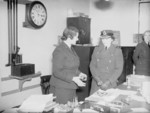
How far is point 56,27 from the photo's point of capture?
5547 millimetres

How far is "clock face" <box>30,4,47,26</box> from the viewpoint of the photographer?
4641mm

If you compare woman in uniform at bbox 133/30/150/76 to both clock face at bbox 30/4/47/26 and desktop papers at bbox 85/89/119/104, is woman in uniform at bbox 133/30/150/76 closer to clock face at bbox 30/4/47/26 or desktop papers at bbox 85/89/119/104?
clock face at bbox 30/4/47/26

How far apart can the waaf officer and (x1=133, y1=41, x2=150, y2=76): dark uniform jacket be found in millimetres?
1726

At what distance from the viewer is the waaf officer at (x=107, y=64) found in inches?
131

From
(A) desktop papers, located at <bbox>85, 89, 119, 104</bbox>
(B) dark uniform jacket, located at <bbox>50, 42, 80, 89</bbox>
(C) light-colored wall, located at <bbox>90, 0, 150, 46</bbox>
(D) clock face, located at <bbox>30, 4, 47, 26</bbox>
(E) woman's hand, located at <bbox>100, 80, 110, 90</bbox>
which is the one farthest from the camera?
(C) light-colored wall, located at <bbox>90, 0, 150, 46</bbox>

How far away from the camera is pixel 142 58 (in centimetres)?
502

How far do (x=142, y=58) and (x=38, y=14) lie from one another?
2.35 metres

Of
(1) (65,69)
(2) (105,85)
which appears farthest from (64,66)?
(2) (105,85)

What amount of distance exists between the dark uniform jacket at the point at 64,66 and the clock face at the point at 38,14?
196 cm

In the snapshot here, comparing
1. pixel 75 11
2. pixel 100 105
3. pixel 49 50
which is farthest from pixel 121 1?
pixel 100 105

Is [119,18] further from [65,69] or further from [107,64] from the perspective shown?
[65,69]

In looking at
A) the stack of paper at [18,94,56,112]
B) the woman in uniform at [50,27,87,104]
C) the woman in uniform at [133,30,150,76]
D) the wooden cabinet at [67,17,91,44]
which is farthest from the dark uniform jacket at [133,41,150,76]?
the stack of paper at [18,94,56,112]

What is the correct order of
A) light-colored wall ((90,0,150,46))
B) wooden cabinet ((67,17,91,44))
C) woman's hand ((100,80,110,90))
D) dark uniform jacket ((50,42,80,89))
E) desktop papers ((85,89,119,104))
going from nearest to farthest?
desktop papers ((85,89,119,104)) → dark uniform jacket ((50,42,80,89)) → woman's hand ((100,80,110,90)) → wooden cabinet ((67,17,91,44)) → light-colored wall ((90,0,150,46))

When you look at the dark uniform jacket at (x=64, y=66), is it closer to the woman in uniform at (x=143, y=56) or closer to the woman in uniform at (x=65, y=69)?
the woman in uniform at (x=65, y=69)
